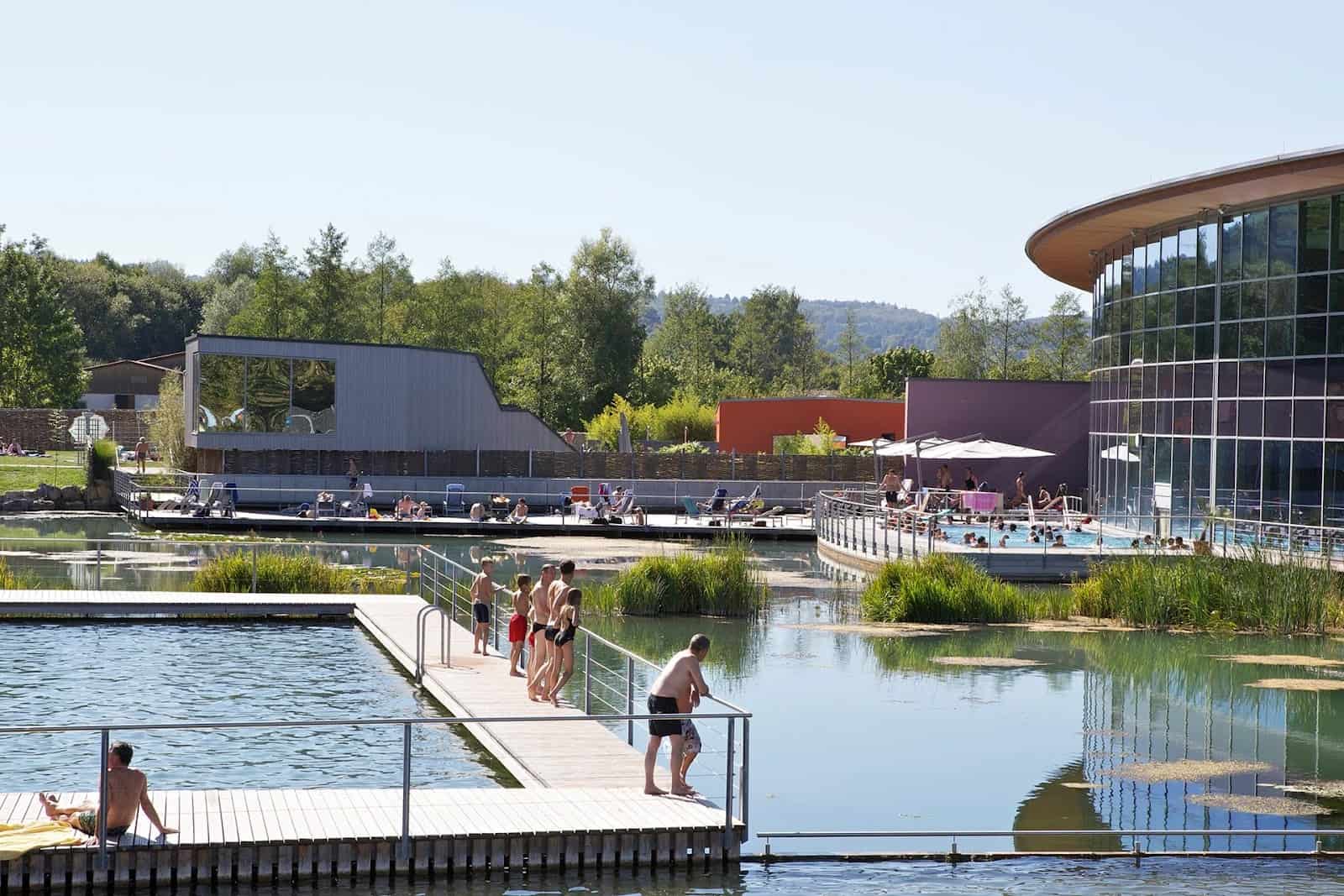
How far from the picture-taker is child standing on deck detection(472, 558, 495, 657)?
20.2 meters

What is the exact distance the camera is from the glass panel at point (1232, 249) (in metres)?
32.7

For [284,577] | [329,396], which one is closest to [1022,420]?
[329,396]

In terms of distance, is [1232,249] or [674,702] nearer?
[674,702]

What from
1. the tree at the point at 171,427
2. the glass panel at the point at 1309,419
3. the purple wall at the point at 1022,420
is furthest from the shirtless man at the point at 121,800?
the tree at the point at 171,427

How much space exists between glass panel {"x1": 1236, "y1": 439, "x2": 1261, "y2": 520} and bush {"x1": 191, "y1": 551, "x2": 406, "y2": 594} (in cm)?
1686

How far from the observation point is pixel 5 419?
2835 inches

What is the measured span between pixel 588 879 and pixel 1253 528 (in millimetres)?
22737

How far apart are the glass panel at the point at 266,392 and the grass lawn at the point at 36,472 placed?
26.6ft

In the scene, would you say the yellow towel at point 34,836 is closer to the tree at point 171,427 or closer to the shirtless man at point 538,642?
the shirtless man at point 538,642

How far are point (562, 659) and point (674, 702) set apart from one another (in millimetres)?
4273

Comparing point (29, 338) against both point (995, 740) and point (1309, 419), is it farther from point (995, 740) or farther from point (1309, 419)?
point (995, 740)

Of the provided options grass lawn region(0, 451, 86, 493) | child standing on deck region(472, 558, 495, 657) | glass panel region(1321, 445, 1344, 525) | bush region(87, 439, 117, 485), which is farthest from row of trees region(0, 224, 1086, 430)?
child standing on deck region(472, 558, 495, 657)

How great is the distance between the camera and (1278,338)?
3166 centimetres

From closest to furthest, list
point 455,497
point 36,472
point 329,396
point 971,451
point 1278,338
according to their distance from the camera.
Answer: point 1278,338 → point 971,451 → point 455,497 → point 329,396 → point 36,472
